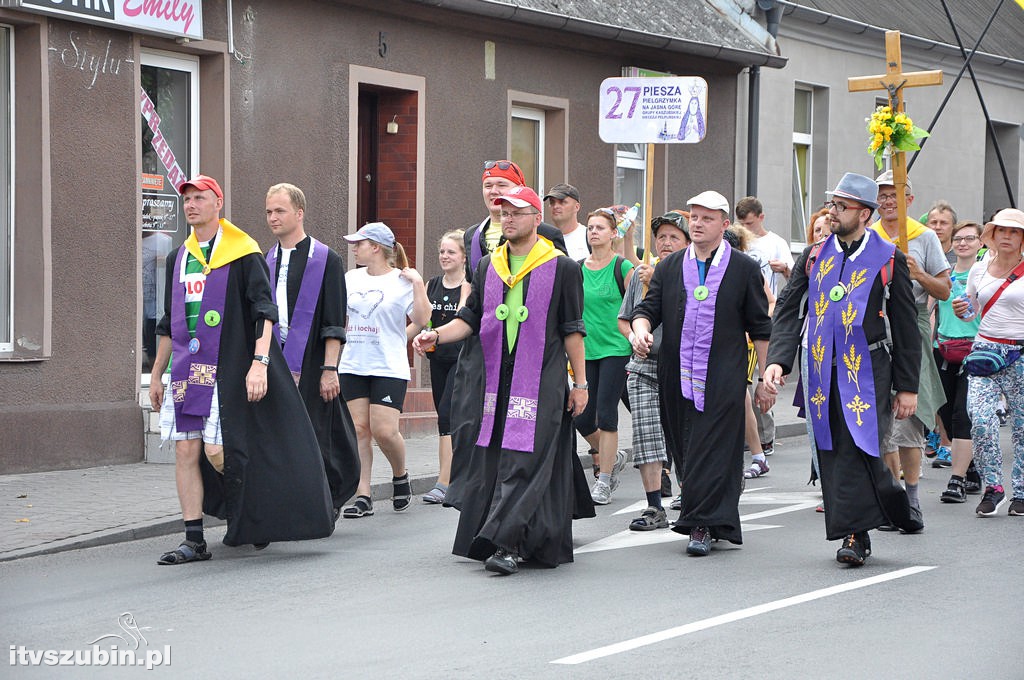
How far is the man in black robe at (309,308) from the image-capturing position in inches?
370

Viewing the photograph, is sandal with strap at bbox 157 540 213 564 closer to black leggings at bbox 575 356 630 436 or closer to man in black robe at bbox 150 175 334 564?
man in black robe at bbox 150 175 334 564

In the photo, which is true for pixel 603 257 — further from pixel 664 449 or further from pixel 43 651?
pixel 43 651

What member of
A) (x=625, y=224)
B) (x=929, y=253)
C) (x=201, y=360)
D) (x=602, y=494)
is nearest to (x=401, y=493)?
(x=602, y=494)

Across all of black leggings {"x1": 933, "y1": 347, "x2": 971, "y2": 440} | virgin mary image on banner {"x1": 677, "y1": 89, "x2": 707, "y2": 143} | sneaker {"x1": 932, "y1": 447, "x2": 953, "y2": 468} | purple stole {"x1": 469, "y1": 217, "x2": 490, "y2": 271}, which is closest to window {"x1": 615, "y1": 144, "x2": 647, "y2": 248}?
virgin mary image on banner {"x1": 677, "y1": 89, "x2": 707, "y2": 143}

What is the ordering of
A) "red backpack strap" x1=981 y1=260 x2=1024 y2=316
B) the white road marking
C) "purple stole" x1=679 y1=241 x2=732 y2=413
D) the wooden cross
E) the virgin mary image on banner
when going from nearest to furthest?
the white road marking, "purple stole" x1=679 y1=241 x2=732 y2=413, the wooden cross, "red backpack strap" x1=981 y1=260 x2=1024 y2=316, the virgin mary image on banner

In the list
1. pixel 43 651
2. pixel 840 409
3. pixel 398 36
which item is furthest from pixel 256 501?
pixel 398 36

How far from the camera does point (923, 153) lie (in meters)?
24.8

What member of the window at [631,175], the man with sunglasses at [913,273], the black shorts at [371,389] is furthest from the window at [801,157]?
the black shorts at [371,389]

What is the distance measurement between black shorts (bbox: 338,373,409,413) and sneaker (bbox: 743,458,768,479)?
3169 mm

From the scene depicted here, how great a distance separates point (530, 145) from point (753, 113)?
4034 millimetres

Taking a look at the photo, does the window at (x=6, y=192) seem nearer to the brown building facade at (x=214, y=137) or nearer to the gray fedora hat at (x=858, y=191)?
the brown building facade at (x=214, y=137)

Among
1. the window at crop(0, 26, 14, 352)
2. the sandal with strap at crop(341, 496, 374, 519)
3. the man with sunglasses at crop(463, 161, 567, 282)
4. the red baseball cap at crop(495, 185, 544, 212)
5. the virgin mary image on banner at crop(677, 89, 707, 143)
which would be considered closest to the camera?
the red baseball cap at crop(495, 185, 544, 212)

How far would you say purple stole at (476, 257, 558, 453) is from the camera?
8328 mm

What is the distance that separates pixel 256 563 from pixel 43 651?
7.61 feet
